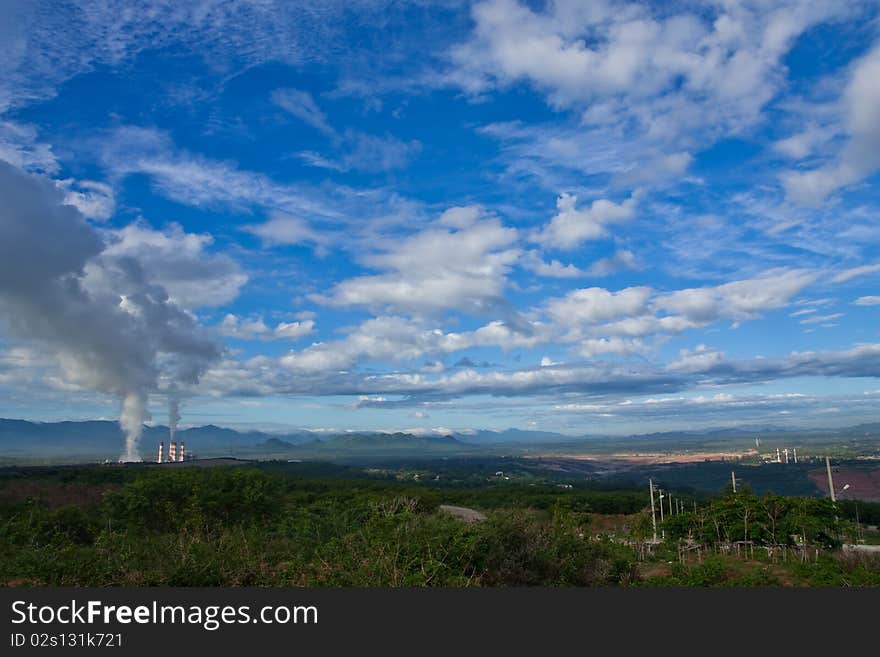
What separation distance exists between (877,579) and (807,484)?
63.7m

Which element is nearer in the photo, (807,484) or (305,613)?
(305,613)

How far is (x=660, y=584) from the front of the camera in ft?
33.7

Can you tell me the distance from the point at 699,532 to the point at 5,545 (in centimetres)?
1946

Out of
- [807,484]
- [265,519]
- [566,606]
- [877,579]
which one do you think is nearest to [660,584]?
[877,579]

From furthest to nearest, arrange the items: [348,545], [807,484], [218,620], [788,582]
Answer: [807,484] → [788,582] → [348,545] → [218,620]

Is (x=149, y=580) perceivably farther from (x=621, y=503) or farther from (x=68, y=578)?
(x=621, y=503)

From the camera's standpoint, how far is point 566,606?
18.8 feet

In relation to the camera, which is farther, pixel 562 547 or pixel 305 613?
pixel 562 547

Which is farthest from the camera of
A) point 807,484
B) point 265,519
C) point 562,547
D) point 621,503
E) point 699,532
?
point 807,484

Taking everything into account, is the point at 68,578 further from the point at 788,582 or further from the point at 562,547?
the point at 788,582

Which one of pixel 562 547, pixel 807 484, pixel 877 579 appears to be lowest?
pixel 807 484

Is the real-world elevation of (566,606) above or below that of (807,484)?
above

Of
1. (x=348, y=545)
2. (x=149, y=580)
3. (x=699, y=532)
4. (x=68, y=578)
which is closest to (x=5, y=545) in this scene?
(x=68, y=578)

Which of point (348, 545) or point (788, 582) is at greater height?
point (348, 545)
